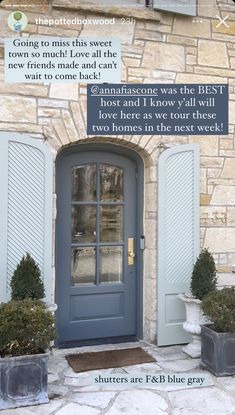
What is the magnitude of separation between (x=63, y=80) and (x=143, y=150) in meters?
1.07

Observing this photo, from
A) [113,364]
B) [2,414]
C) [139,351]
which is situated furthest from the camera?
[139,351]

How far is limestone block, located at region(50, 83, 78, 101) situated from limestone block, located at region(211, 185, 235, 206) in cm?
182

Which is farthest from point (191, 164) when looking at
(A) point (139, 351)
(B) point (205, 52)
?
(A) point (139, 351)

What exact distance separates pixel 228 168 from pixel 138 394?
258cm

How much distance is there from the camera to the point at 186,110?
4.34m

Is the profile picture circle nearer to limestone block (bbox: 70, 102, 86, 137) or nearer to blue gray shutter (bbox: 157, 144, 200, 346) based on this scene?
limestone block (bbox: 70, 102, 86, 137)

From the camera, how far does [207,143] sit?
15.2 feet

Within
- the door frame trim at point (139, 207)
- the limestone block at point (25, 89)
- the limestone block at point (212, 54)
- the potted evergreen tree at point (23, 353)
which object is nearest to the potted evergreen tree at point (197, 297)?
the door frame trim at point (139, 207)

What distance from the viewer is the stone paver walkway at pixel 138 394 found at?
3.05 m

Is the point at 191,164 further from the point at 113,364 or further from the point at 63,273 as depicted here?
the point at 113,364

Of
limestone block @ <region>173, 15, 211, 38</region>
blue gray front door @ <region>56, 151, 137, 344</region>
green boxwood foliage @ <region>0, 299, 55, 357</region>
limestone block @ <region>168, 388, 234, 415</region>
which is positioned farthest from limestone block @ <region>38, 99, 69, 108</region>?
limestone block @ <region>168, 388, 234, 415</region>

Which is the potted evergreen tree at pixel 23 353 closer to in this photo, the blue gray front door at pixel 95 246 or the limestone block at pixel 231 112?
the blue gray front door at pixel 95 246

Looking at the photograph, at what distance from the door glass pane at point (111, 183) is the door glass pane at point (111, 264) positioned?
0.55m
